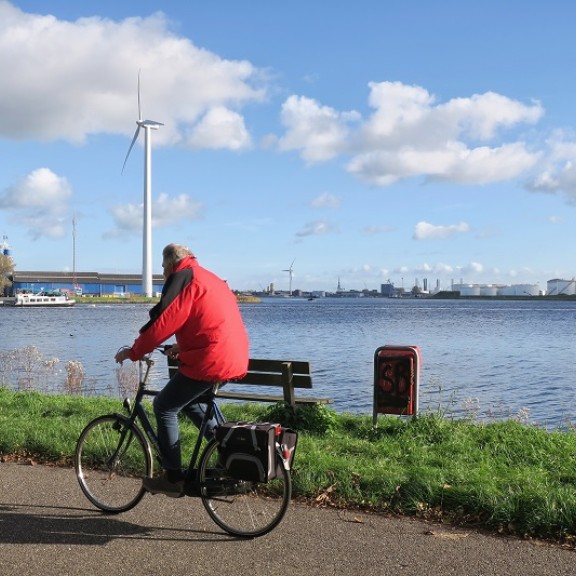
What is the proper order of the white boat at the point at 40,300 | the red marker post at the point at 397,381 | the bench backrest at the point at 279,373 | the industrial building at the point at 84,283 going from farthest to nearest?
the industrial building at the point at 84,283 < the white boat at the point at 40,300 < the bench backrest at the point at 279,373 < the red marker post at the point at 397,381

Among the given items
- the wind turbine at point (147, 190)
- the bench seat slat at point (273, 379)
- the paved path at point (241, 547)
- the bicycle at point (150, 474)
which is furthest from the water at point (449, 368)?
the wind turbine at point (147, 190)

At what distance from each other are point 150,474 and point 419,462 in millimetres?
2694

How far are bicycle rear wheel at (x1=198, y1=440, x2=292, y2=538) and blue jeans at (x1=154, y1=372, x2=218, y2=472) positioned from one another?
215 millimetres

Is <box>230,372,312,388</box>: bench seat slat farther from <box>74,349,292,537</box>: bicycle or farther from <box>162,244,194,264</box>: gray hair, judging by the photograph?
<box>162,244,194,264</box>: gray hair

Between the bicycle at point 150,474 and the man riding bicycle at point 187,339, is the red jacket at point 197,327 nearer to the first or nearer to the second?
the man riding bicycle at point 187,339

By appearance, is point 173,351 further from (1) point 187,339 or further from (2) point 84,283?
(2) point 84,283

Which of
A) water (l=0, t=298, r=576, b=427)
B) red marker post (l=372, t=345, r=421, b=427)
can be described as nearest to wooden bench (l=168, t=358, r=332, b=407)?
red marker post (l=372, t=345, r=421, b=427)

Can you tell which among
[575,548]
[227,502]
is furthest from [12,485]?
→ [575,548]

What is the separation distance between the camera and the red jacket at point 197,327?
5102mm

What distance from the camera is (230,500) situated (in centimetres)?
527

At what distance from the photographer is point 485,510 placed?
5.46m

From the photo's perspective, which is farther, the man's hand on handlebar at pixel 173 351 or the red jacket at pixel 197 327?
the man's hand on handlebar at pixel 173 351

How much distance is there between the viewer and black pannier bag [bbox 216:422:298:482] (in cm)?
491

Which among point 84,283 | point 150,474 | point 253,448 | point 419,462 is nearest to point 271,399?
point 419,462
